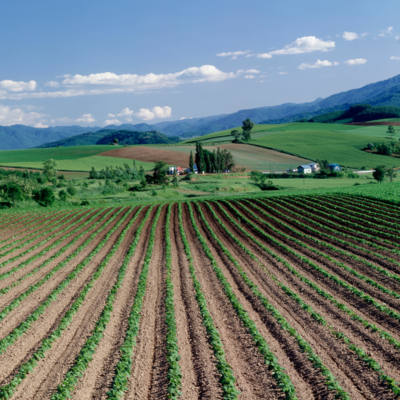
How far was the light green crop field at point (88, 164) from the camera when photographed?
4788 inches

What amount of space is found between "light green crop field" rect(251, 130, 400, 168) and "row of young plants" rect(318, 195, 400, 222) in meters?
72.9

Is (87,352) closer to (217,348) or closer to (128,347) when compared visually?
(128,347)

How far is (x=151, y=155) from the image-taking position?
458ft

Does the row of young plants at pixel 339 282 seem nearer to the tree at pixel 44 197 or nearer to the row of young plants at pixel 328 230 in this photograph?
the row of young plants at pixel 328 230

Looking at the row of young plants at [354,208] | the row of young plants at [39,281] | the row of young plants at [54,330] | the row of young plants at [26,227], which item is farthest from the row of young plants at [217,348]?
the row of young plants at [354,208]

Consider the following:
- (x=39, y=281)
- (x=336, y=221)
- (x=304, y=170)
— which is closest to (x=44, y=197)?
(x=39, y=281)

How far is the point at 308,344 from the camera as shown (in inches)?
514

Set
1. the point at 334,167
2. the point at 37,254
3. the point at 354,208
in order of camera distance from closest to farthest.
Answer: the point at 37,254 < the point at 354,208 < the point at 334,167

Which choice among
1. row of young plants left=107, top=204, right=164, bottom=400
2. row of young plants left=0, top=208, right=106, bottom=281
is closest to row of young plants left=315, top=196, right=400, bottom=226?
row of young plants left=107, top=204, right=164, bottom=400

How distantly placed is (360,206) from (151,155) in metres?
107

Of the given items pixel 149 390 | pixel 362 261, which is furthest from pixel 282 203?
pixel 149 390

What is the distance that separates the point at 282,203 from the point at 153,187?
37.0 metres

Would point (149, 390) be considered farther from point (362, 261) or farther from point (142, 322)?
point (362, 261)

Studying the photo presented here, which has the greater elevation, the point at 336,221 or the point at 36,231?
the point at 36,231
